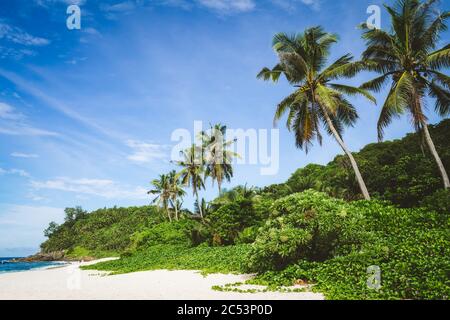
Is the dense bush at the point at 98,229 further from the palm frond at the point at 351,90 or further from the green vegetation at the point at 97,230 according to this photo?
the palm frond at the point at 351,90

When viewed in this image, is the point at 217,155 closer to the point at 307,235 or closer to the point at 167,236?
the point at 167,236

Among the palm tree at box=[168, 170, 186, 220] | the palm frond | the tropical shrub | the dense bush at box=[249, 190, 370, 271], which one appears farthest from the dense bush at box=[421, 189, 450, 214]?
the palm tree at box=[168, 170, 186, 220]

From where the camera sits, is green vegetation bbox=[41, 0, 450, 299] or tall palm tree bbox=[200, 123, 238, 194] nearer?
green vegetation bbox=[41, 0, 450, 299]

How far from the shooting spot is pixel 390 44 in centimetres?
1748

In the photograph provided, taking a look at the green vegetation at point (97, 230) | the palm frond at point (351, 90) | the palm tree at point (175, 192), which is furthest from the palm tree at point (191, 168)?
the green vegetation at point (97, 230)

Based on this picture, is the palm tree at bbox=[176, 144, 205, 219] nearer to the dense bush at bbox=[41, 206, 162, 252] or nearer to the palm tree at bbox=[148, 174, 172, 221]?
the palm tree at bbox=[148, 174, 172, 221]

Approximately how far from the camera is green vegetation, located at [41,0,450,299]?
8.09 meters

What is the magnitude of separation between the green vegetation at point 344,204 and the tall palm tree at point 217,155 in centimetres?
11

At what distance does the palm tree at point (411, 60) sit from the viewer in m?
15.9

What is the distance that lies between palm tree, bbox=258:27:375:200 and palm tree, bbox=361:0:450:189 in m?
1.47

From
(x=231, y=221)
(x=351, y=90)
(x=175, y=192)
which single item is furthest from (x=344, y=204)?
(x=175, y=192)

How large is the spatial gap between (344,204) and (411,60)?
1064 cm
